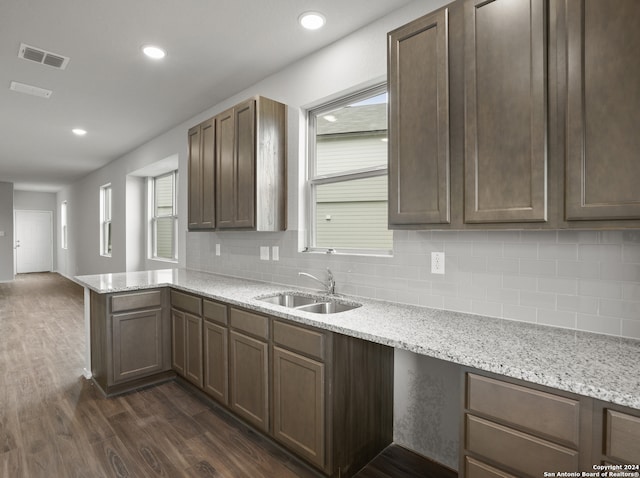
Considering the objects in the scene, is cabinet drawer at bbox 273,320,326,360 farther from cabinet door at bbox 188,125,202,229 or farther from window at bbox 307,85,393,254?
cabinet door at bbox 188,125,202,229

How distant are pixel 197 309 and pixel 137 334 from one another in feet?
2.14

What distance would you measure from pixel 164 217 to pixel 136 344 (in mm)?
3074

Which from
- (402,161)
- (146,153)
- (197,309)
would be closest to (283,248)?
(197,309)

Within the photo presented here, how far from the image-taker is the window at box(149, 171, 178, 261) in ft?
18.1

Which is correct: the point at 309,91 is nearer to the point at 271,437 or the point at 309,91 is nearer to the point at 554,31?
the point at 554,31

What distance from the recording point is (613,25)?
1252mm

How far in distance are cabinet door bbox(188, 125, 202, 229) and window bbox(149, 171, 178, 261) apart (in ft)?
6.05

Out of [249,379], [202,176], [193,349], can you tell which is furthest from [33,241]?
[249,379]

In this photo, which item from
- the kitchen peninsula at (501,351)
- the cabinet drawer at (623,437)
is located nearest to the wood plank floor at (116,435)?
the kitchen peninsula at (501,351)

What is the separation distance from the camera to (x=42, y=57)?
2871mm

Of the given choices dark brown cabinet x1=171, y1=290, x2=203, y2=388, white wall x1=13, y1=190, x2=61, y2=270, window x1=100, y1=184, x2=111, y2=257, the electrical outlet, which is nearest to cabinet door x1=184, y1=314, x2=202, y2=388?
dark brown cabinet x1=171, y1=290, x2=203, y2=388

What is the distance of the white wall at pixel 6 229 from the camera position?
9.25 metres

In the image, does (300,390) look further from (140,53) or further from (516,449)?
(140,53)

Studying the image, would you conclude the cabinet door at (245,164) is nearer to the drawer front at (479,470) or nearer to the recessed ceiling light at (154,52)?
the recessed ceiling light at (154,52)
